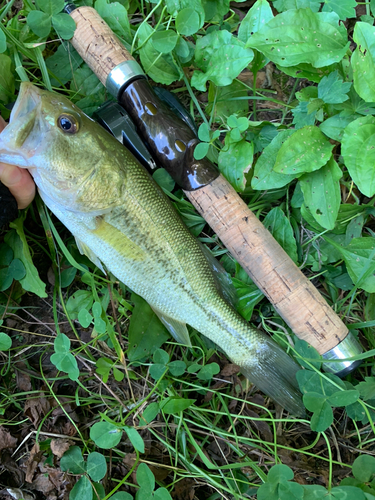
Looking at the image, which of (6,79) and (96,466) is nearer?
(96,466)

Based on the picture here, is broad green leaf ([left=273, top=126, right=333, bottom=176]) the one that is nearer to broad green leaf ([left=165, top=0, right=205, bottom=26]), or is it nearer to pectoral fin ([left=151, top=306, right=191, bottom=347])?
broad green leaf ([left=165, top=0, right=205, bottom=26])

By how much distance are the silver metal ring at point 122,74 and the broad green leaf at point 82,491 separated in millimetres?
2141

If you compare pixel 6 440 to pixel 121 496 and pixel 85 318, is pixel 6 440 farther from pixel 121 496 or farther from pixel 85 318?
pixel 85 318

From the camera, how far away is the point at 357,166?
201cm

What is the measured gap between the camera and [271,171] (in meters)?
2.18

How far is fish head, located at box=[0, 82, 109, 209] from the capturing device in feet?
6.16

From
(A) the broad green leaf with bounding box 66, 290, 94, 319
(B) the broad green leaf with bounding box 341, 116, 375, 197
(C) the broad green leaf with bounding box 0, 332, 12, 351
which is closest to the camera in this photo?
(B) the broad green leaf with bounding box 341, 116, 375, 197

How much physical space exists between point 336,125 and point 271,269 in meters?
0.88

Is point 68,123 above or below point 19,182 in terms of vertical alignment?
above

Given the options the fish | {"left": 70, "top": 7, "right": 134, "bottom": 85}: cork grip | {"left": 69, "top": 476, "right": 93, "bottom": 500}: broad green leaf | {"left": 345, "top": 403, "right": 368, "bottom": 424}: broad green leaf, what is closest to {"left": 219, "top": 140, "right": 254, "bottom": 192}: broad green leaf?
the fish

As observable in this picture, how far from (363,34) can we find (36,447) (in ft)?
9.31

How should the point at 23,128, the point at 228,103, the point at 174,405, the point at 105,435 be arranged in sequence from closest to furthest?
1. the point at 23,128
2. the point at 105,435
3. the point at 174,405
4. the point at 228,103

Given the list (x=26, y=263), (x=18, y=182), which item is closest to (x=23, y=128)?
(x=18, y=182)

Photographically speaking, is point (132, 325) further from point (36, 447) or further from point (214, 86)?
point (214, 86)
